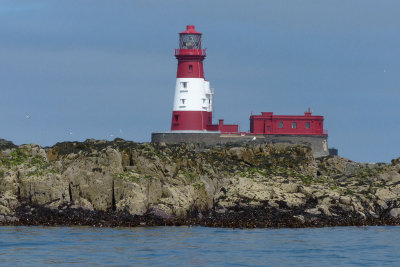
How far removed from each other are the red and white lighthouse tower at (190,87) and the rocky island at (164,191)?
1959 cm

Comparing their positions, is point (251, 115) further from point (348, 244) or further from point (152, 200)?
point (348, 244)

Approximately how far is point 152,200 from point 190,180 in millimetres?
4104

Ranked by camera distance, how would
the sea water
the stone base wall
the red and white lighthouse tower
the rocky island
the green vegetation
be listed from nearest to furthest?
1. the sea water
2. the rocky island
3. the green vegetation
4. the stone base wall
5. the red and white lighthouse tower

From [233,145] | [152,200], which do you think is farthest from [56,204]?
[233,145]

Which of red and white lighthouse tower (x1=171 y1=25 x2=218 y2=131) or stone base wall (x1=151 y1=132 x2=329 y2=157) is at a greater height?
red and white lighthouse tower (x1=171 y1=25 x2=218 y2=131)

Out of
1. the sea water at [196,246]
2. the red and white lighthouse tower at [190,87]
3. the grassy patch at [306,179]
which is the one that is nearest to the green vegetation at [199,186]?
the sea water at [196,246]

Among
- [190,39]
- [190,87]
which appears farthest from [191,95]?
[190,39]

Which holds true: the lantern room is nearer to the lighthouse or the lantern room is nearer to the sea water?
the lighthouse

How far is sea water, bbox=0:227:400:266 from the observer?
2727 centimetres

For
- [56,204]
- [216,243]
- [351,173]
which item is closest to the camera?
[216,243]

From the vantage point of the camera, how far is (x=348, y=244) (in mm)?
32469

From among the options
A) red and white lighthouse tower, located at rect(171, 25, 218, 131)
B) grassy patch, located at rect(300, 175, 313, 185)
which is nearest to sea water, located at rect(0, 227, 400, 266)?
grassy patch, located at rect(300, 175, 313, 185)

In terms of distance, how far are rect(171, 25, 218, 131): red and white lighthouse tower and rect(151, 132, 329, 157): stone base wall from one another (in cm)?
121

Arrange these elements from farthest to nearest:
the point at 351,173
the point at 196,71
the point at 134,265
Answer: the point at 196,71, the point at 351,173, the point at 134,265
